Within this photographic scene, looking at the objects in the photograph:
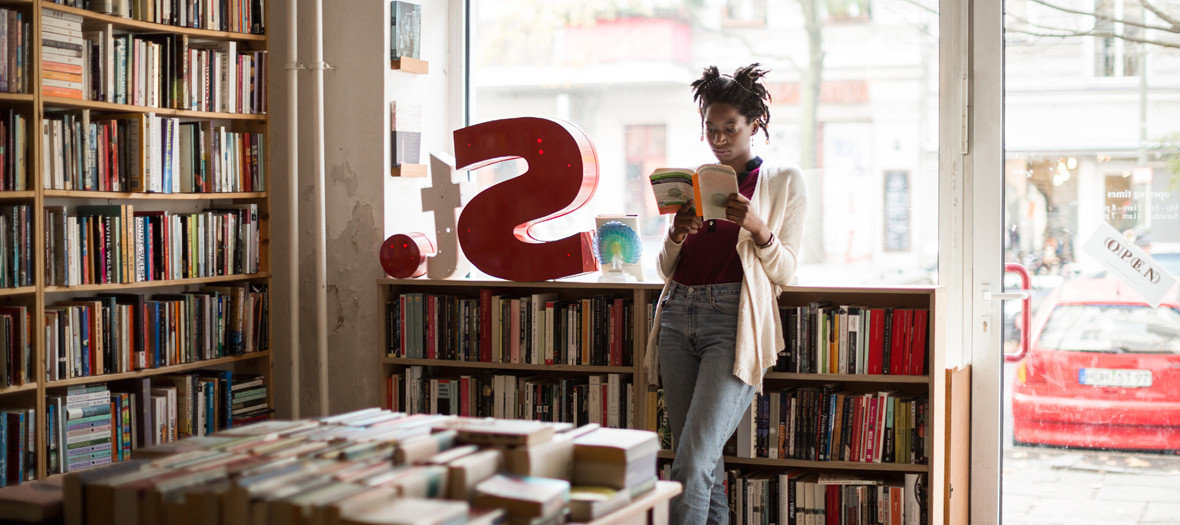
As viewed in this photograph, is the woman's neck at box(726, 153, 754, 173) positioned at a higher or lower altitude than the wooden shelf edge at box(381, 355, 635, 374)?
higher

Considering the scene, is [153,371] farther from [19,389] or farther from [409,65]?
[409,65]

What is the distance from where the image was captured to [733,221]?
2898 millimetres

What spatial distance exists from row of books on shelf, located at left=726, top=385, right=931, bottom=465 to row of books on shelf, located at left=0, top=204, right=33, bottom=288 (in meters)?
2.34

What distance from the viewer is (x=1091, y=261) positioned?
3.43 meters

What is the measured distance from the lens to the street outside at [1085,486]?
3.37 meters

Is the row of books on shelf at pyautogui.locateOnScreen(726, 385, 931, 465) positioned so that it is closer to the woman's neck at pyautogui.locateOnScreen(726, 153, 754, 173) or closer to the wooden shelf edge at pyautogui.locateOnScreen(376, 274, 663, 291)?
the wooden shelf edge at pyautogui.locateOnScreen(376, 274, 663, 291)

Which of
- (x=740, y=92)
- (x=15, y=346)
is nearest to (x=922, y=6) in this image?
(x=740, y=92)

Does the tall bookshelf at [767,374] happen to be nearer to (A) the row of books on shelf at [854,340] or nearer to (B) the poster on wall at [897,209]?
(A) the row of books on shelf at [854,340]

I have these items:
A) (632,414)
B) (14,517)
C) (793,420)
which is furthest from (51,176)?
(793,420)

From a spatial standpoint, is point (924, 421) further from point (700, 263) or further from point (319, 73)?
point (319, 73)

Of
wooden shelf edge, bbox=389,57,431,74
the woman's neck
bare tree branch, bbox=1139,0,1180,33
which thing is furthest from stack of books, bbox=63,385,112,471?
bare tree branch, bbox=1139,0,1180,33

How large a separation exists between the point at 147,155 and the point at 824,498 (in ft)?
8.45

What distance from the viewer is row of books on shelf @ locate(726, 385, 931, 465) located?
130 inches

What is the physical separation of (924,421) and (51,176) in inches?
114
